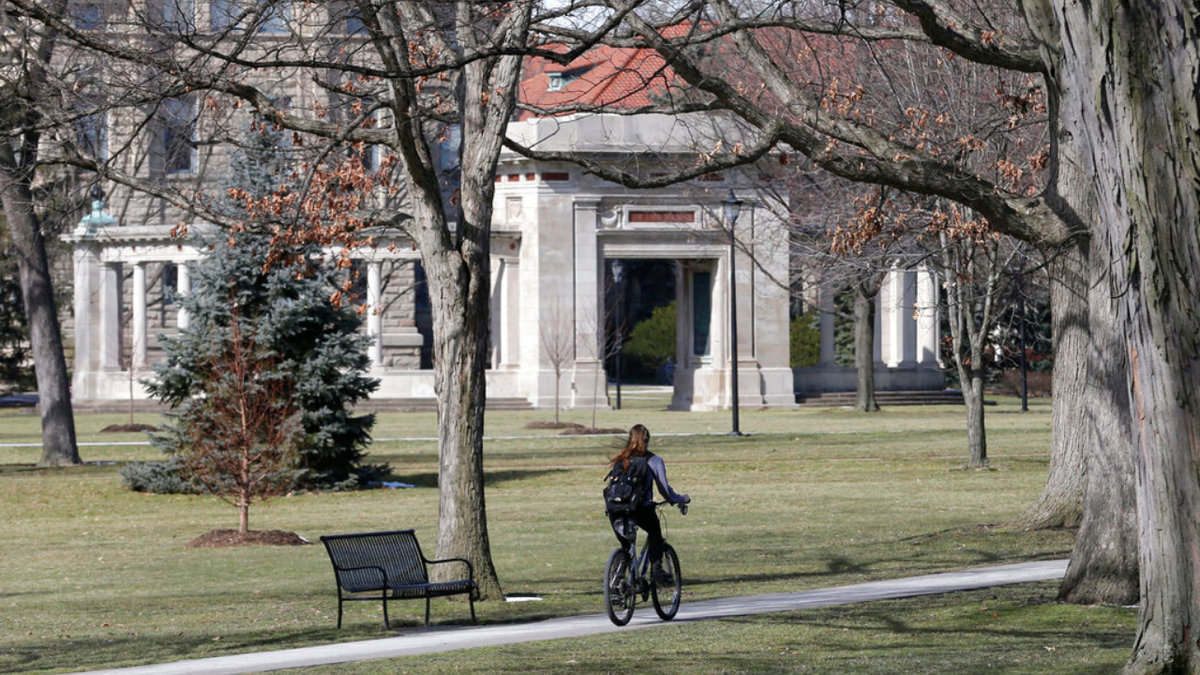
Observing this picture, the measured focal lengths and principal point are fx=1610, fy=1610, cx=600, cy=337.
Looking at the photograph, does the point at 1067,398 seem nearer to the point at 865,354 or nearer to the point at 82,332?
the point at 865,354

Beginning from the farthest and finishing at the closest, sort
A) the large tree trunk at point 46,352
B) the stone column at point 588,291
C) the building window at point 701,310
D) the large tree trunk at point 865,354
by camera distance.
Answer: the building window at point 701,310
the stone column at point 588,291
the large tree trunk at point 865,354
the large tree trunk at point 46,352

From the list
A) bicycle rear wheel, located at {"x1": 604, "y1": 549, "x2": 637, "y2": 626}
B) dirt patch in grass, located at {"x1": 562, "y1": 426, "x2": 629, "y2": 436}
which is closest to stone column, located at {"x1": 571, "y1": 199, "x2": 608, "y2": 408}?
dirt patch in grass, located at {"x1": 562, "y1": 426, "x2": 629, "y2": 436}

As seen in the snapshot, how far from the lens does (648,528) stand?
12891 millimetres

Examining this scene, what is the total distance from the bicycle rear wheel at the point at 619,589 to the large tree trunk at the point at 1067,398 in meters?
6.54

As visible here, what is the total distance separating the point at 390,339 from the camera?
63.5m

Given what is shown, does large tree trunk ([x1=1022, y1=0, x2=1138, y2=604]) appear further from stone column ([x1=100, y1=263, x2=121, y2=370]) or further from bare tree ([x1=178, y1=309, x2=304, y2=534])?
stone column ([x1=100, y1=263, x2=121, y2=370])

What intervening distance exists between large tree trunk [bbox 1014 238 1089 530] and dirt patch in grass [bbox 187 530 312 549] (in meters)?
9.19

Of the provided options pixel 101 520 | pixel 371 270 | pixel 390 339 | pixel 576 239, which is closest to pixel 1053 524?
pixel 101 520

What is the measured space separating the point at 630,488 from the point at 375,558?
8.46 ft

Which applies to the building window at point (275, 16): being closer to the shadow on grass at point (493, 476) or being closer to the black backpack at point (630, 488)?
the black backpack at point (630, 488)

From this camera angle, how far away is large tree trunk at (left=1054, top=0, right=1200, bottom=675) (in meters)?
7.81

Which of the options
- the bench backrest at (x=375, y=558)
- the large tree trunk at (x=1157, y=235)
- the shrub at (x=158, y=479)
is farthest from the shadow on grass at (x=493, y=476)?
the large tree trunk at (x=1157, y=235)

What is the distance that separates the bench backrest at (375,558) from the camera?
13406 mm

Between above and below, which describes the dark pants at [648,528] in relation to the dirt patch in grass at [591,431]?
above
